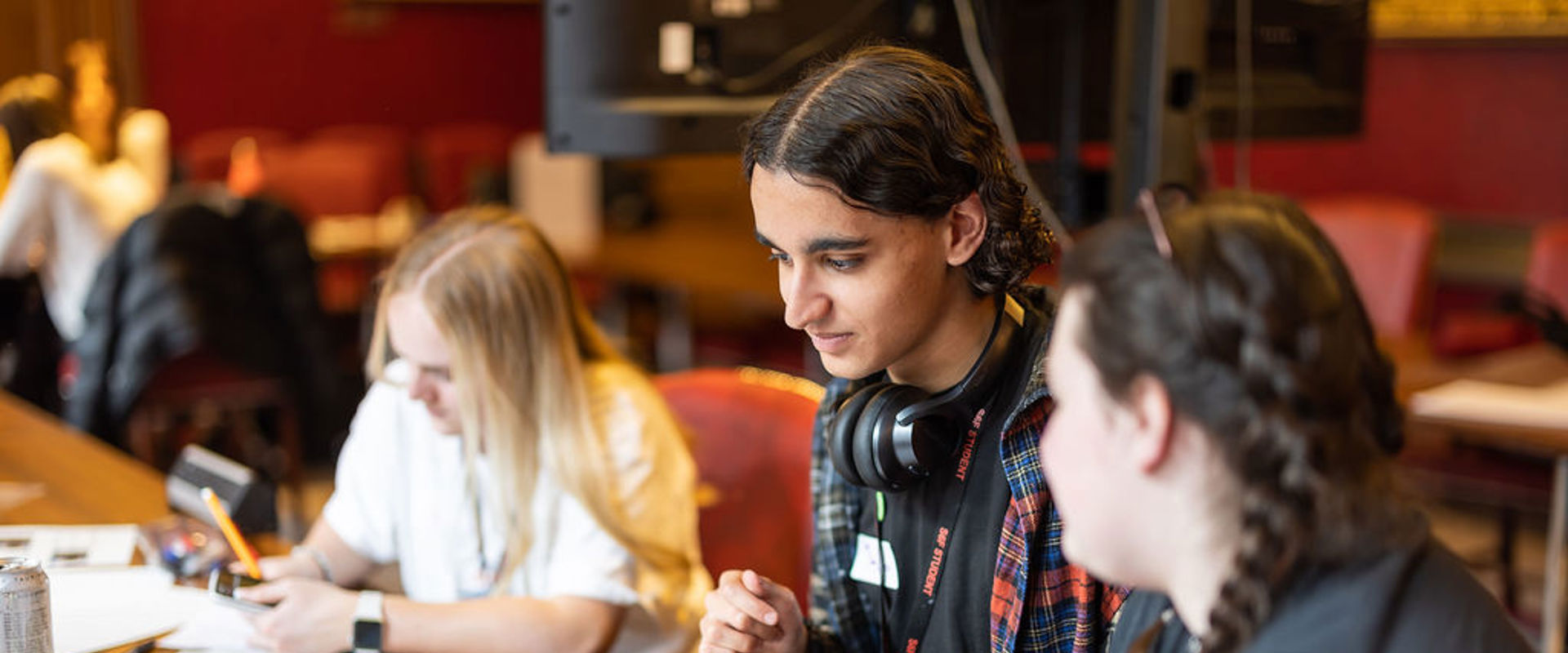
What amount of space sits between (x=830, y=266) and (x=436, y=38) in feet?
24.1

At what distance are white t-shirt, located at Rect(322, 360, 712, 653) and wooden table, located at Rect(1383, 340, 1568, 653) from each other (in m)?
1.34

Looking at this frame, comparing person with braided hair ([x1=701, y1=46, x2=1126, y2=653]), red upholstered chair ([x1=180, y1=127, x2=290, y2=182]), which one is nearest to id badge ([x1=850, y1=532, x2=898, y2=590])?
person with braided hair ([x1=701, y1=46, x2=1126, y2=653])

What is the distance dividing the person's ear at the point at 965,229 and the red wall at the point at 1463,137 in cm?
360

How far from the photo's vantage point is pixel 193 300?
12.2ft

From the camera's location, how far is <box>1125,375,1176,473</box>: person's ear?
858 millimetres

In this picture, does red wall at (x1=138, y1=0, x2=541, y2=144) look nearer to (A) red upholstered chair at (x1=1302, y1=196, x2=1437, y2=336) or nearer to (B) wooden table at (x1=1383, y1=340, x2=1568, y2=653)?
(A) red upholstered chair at (x1=1302, y1=196, x2=1437, y2=336)

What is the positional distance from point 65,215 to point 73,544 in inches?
96.5

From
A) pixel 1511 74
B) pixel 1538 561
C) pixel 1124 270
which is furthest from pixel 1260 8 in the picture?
pixel 1511 74

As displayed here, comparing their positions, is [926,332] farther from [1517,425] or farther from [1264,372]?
[1517,425]

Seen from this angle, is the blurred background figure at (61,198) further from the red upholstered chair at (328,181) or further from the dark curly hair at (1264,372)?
the dark curly hair at (1264,372)

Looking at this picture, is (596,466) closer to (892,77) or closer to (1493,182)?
(892,77)

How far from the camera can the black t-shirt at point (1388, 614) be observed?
0.88m

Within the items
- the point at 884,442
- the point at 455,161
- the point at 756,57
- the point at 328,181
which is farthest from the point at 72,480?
the point at 455,161

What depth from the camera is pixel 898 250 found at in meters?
1.29
